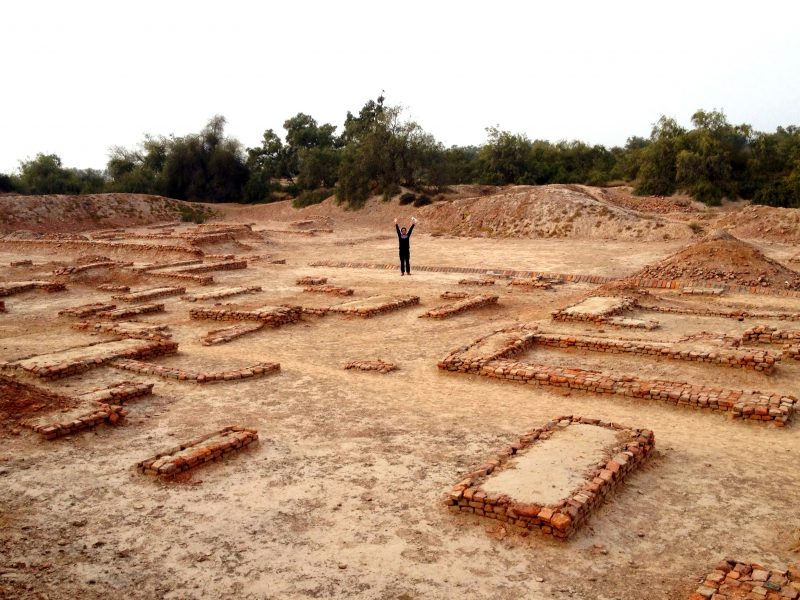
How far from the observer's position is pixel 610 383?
22.9ft

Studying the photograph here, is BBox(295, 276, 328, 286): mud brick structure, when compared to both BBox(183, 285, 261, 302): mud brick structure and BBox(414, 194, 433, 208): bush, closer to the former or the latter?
BBox(183, 285, 261, 302): mud brick structure

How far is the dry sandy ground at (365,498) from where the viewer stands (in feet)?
12.1

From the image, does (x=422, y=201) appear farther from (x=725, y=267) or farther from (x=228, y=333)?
(x=228, y=333)

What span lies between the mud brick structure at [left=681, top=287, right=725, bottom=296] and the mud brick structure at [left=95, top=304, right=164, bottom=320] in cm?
984

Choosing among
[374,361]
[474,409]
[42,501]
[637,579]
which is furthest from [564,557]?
[374,361]

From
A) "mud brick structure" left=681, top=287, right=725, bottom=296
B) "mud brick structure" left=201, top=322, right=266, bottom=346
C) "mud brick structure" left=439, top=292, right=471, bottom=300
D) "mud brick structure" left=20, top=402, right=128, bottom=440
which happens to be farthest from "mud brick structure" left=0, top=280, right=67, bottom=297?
"mud brick structure" left=681, top=287, right=725, bottom=296

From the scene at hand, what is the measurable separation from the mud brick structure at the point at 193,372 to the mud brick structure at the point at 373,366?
89 cm

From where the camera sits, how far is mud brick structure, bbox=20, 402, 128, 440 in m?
5.75

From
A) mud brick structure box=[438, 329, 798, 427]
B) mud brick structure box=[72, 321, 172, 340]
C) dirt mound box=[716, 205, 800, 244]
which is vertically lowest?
mud brick structure box=[438, 329, 798, 427]

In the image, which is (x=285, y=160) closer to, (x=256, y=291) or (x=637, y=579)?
(x=256, y=291)

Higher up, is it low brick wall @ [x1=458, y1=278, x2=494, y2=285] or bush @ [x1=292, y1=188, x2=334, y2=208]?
bush @ [x1=292, y1=188, x2=334, y2=208]

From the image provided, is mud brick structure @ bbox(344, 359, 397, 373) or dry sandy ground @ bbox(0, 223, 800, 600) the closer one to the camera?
dry sandy ground @ bbox(0, 223, 800, 600)

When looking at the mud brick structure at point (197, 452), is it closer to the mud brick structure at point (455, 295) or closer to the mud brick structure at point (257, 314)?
the mud brick structure at point (257, 314)

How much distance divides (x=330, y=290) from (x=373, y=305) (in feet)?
8.32
